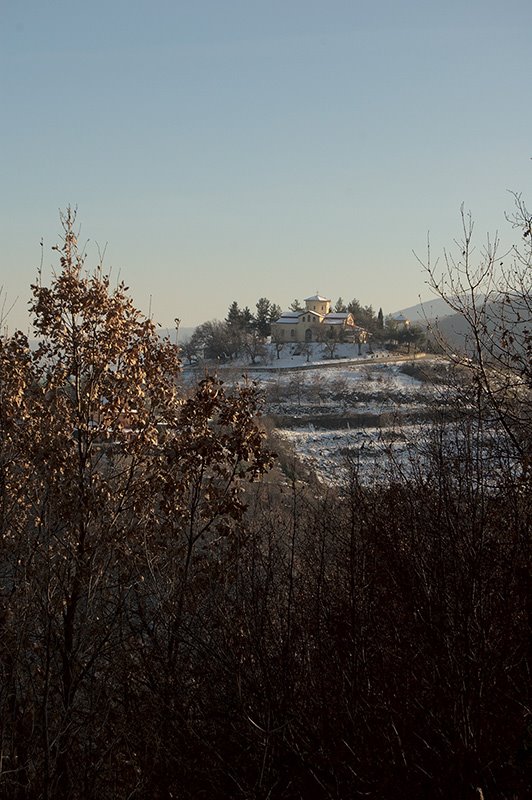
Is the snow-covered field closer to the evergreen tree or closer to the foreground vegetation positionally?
the evergreen tree

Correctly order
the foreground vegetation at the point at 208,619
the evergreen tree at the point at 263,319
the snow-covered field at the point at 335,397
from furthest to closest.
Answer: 1. the evergreen tree at the point at 263,319
2. the snow-covered field at the point at 335,397
3. the foreground vegetation at the point at 208,619

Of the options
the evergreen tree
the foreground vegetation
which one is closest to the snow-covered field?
the evergreen tree

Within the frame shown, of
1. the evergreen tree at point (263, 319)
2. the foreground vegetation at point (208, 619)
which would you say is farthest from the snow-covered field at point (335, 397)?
the foreground vegetation at point (208, 619)

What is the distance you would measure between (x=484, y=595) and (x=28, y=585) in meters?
4.46

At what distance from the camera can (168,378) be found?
38.7 feet

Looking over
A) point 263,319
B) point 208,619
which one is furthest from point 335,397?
point 208,619

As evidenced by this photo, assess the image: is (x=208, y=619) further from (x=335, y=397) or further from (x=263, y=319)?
(x=263, y=319)

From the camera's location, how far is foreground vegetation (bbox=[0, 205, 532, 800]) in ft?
22.7

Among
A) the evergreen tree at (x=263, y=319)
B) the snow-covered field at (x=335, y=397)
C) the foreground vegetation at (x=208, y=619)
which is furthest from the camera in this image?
the evergreen tree at (x=263, y=319)

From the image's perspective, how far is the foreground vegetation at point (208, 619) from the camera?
22.7 feet

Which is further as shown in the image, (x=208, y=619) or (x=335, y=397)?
(x=335, y=397)

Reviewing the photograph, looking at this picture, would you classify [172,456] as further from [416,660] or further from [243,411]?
[416,660]

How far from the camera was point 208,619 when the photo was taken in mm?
9117

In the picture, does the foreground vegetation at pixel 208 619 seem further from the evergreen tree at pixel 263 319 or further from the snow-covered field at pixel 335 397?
the evergreen tree at pixel 263 319
